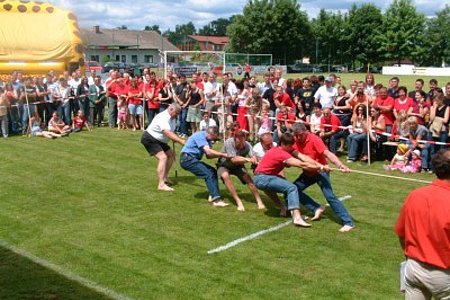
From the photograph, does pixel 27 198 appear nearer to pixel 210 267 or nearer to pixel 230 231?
pixel 230 231

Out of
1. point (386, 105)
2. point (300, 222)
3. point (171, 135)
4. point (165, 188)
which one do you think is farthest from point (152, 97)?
point (300, 222)

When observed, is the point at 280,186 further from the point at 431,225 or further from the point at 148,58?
the point at 148,58

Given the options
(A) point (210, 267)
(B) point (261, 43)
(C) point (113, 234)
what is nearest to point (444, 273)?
(A) point (210, 267)

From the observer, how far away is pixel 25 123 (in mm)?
17531

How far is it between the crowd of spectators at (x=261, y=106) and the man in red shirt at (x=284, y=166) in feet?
5.73

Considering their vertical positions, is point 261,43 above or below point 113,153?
above

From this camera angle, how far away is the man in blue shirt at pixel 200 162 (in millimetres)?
9273

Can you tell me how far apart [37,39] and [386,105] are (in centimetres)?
1394

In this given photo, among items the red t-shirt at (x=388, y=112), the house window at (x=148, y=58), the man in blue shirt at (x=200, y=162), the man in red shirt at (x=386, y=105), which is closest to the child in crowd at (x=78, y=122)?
the man in blue shirt at (x=200, y=162)

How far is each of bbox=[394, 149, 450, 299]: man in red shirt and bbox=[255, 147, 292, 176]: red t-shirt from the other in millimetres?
4017

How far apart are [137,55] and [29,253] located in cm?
8120

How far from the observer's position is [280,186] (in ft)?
26.8

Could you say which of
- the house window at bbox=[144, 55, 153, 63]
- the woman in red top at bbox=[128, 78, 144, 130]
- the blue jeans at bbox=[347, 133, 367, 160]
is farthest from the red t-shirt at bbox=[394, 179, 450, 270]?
the house window at bbox=[144, 55, 153, 63]

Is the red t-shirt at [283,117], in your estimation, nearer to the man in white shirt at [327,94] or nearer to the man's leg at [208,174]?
the man in white shirt at [327,94]
